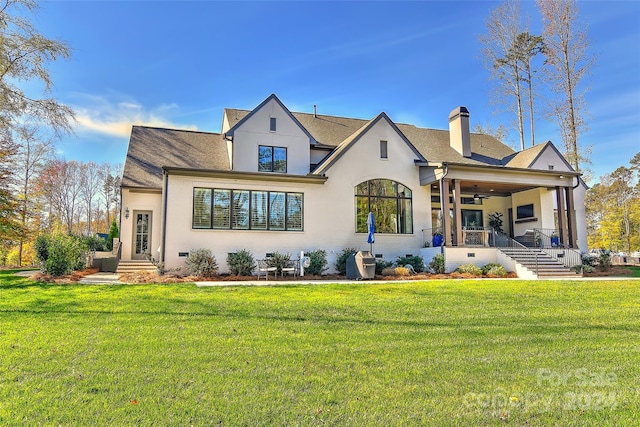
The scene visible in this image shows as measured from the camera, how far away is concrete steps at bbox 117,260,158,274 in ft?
50.4

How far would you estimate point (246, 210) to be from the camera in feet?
51.3

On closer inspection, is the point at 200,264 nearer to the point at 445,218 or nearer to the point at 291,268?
the point at 291,268

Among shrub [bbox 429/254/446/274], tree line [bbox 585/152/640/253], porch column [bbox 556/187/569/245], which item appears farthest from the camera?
tree line [bbox 585/152/640/253]

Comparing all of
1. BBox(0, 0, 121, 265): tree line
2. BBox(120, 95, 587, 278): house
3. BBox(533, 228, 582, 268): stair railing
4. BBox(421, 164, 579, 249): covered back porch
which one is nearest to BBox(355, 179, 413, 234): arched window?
BBox(120, 95, 587, 278): house

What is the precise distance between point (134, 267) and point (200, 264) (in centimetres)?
381

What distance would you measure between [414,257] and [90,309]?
500 inches

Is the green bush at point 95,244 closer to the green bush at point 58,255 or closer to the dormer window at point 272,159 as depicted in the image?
the green bush at point 58,255

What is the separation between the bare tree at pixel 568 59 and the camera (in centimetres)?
2548

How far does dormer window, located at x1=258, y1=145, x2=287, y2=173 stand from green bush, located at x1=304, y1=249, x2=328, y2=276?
4594 mm

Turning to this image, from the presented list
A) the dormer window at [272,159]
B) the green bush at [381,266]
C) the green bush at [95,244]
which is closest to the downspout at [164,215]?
the dormer window at [272,159]

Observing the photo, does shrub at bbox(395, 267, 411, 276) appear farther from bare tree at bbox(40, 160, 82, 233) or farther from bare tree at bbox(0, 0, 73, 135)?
bare tree at bbox(40, 160, 82, 233)

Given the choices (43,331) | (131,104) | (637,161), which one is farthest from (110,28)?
(637,161)

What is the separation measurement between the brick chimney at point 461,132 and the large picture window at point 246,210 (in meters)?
10.4

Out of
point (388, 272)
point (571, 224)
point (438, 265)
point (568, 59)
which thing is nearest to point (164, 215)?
point (388, 272)
